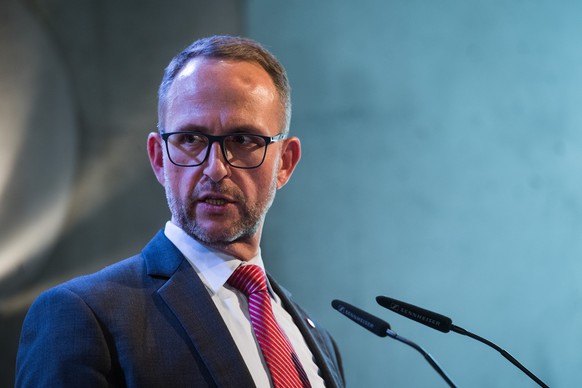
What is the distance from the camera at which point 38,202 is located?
6.69 feet

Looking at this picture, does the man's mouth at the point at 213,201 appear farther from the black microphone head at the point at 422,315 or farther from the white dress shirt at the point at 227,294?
the black microphone head at the point at 422,315

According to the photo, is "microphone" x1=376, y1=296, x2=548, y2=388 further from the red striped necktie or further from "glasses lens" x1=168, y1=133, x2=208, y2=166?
"glasses lens" x1=168, y1=133, x2=208, y2=166

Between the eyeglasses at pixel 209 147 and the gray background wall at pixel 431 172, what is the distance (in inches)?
41.0

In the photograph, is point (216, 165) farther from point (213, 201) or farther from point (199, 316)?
point (199, 316)

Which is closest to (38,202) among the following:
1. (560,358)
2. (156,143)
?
(156,143)

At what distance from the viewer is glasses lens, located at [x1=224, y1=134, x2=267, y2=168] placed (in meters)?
1.35

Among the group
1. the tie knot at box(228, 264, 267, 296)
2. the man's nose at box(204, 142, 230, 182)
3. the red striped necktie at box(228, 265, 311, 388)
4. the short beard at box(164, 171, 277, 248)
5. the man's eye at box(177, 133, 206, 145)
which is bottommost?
the red striped necktie at box(228, 265, 311, 388)

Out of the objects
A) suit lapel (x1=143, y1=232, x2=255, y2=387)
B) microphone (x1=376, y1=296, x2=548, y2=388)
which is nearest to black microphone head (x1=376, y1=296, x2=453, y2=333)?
microphone (x1=376, y1=296, x2=548, y2=388)

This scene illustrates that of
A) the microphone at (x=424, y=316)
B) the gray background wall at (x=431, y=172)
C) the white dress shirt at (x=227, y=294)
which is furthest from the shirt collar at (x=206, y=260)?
the gray background wall at (x=431, y=172)

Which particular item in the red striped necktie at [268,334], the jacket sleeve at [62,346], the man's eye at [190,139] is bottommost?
the jacket sleeve at [62,346]

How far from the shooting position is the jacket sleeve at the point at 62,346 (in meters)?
1.05

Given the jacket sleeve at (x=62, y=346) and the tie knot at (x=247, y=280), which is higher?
the tie knot at (x=247, y=280)

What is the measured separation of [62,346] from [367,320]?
2.10 ft

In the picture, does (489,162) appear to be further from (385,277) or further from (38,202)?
(38,202)
